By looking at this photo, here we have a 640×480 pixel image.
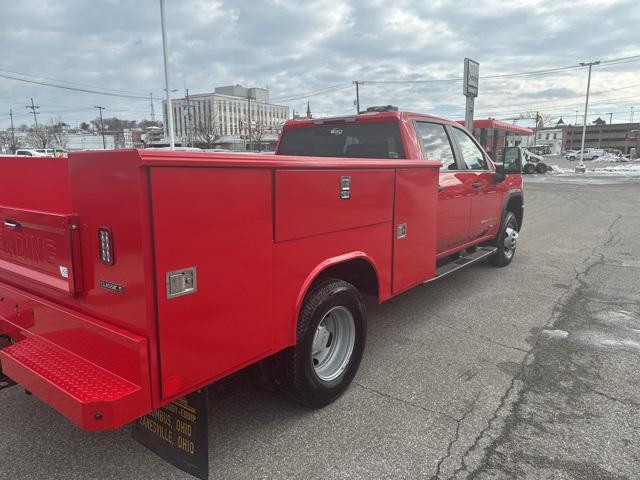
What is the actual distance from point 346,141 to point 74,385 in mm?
3617

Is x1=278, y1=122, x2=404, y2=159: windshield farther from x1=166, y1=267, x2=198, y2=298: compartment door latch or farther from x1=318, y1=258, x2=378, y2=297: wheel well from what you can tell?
x1=166, y1=267, x2=198, y2=298: compartment door latch

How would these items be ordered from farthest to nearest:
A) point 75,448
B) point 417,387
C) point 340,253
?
point 417,387 → point 340,253 → point 75,448

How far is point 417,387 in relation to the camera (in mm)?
3566

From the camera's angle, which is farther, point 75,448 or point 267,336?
point 75,448

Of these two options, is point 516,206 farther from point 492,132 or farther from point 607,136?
point 607,136

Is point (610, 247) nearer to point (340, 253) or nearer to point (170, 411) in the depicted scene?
point (340, 253)

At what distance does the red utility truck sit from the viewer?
1991 mm

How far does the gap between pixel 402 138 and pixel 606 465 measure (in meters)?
3.03

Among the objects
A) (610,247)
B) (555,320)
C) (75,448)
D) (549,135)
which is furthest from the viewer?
(549,135)

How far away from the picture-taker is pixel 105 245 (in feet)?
6.89

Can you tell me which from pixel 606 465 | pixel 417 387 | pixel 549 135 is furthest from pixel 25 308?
pixel 549 135

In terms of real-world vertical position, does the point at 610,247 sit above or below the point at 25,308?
below

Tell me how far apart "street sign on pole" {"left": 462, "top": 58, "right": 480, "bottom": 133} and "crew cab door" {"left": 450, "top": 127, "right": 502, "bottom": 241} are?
8133 mm

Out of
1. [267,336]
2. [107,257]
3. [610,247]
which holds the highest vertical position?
[107,257]
